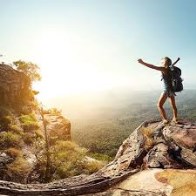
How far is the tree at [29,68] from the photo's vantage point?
204ft

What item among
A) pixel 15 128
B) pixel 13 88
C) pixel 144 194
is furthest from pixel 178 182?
pixel 13 88

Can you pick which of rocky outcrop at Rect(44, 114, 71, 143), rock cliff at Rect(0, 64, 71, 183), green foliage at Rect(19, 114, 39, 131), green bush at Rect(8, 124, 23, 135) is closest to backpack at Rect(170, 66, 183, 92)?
rock cliff at Rect(0, 64, 71, 183)

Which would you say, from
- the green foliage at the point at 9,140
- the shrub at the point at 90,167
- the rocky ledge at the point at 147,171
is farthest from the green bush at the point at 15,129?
the rocky ledge at the point at 147,171

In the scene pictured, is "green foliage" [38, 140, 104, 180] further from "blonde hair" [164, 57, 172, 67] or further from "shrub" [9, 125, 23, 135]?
"blonde hair" [164, 57, 172, 67]

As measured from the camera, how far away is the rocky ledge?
280 inches

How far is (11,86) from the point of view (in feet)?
174

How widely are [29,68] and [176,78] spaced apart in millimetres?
56318

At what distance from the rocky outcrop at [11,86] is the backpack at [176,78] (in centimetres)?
4433

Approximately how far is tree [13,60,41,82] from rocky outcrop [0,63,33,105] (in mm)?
4549

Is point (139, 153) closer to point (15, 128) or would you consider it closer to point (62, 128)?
point (15, 128)

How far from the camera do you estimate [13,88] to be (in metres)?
53.4

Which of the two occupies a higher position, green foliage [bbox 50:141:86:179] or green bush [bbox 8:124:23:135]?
green bush [bbox 8:124:23:135]

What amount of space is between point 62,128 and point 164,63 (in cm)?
4013

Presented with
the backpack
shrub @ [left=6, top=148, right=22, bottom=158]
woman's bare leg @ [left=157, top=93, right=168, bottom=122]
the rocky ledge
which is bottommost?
shrub @ [left=6, top=148, right=22, bottom=158]
